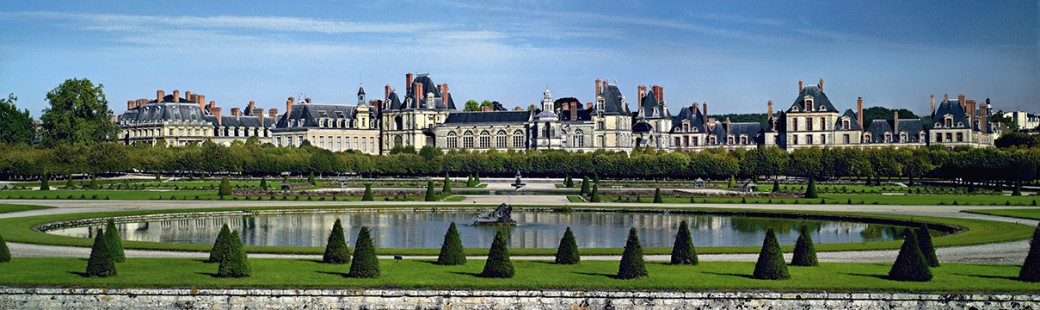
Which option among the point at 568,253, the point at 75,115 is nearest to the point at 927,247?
the point at 568,253

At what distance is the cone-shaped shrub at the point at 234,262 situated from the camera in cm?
2072

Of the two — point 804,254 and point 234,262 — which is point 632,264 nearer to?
point 804,254

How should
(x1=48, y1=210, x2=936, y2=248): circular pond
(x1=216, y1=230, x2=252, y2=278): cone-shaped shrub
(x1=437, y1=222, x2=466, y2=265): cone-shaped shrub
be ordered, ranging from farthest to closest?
(x1=48, y1=210, x2=936, y2=248): circular pond, (x1=437, y1=222, x2=466, y2=265): cone-shaped shrub, (x1=216, y1=230, x2=252, y2=278): cone-shaped shrub

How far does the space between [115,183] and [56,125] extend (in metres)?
25.6

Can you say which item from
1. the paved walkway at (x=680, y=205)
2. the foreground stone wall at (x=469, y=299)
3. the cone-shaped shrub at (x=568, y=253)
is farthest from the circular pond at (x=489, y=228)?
the foreground stone wall at (x=469, y=299)

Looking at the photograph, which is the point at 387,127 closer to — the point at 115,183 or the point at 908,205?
the point at 115,183

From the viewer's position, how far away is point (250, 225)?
3606cm

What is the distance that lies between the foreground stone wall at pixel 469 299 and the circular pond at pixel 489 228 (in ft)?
31.0

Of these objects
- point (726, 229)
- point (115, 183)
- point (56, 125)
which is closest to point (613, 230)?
point (726, 229)

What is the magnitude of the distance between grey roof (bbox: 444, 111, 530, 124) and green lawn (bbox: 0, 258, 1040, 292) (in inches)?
3094

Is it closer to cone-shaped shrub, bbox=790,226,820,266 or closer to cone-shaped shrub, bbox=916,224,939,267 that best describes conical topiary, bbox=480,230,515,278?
cone-shaped shrub, bbox=790,226,820,266

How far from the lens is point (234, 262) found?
20.8 m

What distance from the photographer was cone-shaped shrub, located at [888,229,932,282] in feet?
67.5

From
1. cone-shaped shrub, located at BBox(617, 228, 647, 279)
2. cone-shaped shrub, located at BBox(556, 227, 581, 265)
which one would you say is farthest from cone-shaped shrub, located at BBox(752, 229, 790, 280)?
cone-shaped shrub, located at BBox(556, 227, 581, 265)
